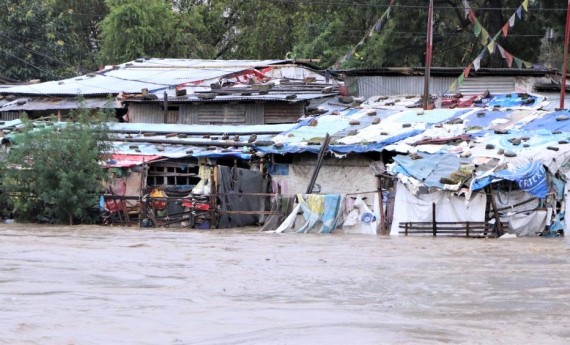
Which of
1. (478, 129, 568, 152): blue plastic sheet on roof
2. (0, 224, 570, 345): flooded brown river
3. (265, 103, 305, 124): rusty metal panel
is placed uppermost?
(265, 103, 305, 124): rusty metal panel

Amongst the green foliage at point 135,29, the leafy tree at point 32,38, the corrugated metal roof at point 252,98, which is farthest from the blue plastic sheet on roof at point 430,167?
the leafy tree at point 32,38

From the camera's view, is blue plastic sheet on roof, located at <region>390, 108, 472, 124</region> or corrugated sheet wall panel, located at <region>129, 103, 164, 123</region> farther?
corrugated sheet wall panel, located at <region>129, 103, 164, 123</region>

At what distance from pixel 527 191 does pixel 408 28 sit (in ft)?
42.8

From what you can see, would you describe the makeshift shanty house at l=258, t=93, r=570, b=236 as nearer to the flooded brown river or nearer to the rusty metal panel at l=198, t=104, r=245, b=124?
the flooded brown river

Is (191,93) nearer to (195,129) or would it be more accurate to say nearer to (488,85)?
(195,129)

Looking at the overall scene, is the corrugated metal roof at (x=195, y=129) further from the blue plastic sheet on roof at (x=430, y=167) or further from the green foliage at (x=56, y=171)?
the blue plastic sheet on roof at (x=430, y=167)

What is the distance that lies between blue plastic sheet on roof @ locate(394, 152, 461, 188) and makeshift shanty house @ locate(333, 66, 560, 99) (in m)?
6.91

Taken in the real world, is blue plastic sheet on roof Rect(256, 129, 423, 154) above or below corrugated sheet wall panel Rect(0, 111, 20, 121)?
below

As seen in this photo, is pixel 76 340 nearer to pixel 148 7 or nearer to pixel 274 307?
pixel 274 307

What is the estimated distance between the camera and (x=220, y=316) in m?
11.0

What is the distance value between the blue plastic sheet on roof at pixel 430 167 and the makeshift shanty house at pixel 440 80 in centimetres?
691

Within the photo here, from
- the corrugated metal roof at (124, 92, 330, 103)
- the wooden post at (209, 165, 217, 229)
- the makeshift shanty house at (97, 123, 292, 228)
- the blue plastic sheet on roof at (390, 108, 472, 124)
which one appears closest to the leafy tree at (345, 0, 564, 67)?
the corrugated metal roof at (124, 92, 330, 103)

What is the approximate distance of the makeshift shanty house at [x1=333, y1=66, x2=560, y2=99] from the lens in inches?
1057

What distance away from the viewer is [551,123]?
22.0 metres
